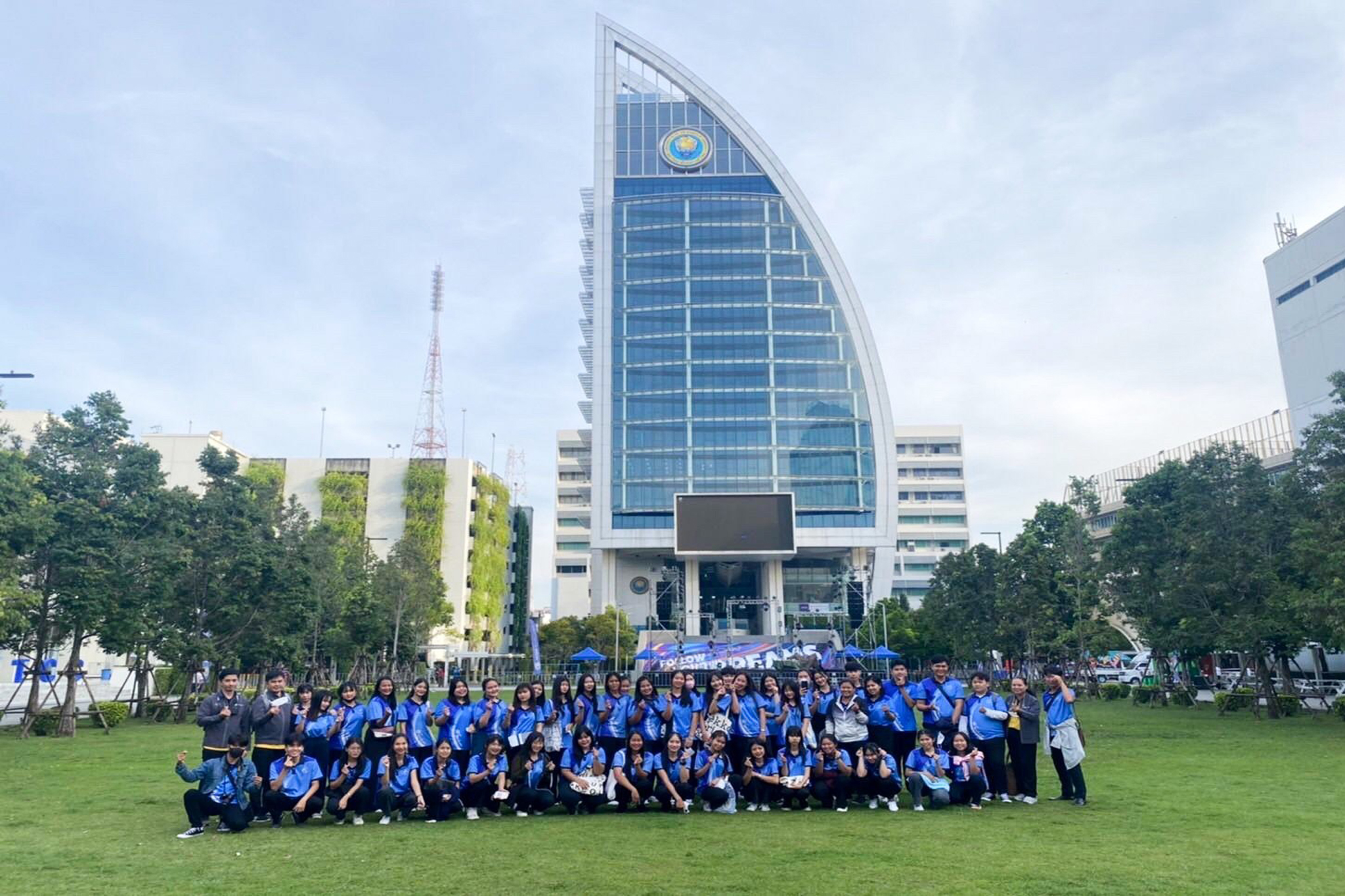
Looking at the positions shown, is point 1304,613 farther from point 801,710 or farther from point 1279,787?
point 801,710

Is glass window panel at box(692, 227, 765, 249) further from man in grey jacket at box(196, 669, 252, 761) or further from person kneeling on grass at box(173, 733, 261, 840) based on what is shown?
person kneeling on grass at box(173, 733, 261, 840)

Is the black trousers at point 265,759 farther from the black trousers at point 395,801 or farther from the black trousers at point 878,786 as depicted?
the black trousers at point 878,786

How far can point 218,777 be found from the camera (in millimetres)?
9344

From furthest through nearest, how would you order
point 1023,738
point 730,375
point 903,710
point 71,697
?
point 730,375 < point 71,697 < point 903,710 < point 1023,738

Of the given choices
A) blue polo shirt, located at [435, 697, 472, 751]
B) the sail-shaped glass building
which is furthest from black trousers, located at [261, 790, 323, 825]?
the sail-shaped glass building

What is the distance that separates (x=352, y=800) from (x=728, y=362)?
197 ft

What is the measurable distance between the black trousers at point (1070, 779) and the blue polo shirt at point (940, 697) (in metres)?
1.19

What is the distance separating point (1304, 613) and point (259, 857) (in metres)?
20.8

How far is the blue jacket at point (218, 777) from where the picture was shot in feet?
30.4

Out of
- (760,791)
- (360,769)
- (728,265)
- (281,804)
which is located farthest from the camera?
(728,265)

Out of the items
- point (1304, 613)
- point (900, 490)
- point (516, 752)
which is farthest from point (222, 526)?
point (900, 490)

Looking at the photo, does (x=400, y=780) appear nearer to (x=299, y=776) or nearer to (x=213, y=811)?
(x=299, y=776)

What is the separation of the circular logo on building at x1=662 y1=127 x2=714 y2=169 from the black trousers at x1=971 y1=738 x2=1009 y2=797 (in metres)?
68.2

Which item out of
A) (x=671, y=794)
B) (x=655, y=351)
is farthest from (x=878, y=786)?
(x=655, y=351)
